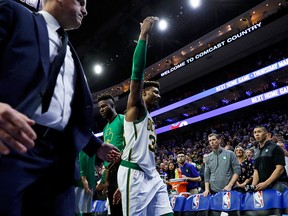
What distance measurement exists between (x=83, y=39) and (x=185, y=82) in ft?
31.6

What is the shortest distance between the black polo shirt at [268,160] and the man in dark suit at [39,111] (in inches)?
177

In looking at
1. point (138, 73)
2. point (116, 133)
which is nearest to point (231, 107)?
point (116, 133)

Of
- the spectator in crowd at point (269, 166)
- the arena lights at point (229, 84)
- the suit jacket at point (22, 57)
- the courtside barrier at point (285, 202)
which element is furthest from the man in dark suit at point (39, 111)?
the arena lights at point (229, 84)

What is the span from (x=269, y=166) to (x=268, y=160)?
0.10m

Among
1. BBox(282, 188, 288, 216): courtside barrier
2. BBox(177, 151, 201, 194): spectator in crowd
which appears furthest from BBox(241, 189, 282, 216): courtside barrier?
BBox(177, 151, 201, 194): spectator in crowd

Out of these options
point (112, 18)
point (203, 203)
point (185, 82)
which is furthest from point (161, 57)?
point (203, 203)

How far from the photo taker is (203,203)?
265 inches

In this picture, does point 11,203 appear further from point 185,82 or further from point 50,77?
A: point 185,82

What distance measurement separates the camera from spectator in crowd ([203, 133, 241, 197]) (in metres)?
6.26

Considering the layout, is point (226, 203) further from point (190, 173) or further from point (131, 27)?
point (131, 27)

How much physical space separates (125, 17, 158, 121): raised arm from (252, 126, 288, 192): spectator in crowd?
3.25 meters

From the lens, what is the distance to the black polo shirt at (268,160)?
17.5ft

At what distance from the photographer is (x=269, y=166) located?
543 cm

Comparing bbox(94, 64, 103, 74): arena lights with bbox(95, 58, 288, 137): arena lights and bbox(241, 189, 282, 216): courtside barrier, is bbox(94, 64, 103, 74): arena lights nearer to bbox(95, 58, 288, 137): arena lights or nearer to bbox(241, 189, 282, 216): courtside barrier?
bbox(95, 58, 288, 137): arena lights
